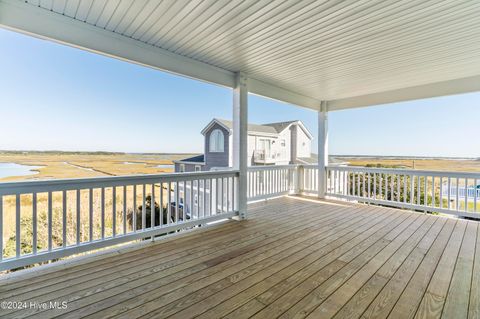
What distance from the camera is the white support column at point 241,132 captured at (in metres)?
4.21

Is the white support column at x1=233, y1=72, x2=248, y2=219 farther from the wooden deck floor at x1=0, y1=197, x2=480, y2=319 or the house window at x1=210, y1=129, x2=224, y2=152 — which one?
the wooden deck floor at x1=0, y1=197, x2=480, y2=319

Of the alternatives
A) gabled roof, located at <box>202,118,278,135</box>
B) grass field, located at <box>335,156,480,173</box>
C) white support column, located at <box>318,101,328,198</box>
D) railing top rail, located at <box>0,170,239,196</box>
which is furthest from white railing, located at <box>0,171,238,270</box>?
grass field, located at <box>335,156,480,173</box>

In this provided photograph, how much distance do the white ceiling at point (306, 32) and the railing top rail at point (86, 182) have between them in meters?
1.82

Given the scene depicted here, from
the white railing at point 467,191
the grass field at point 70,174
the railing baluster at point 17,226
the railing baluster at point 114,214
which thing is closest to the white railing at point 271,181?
the grass field at point 70,174

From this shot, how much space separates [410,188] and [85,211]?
650cm

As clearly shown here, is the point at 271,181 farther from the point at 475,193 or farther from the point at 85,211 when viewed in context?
the point at 85,211

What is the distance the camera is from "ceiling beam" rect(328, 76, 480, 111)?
4.25 m

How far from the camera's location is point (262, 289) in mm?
1999

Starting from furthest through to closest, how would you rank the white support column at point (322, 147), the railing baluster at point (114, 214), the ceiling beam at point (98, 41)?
the white support column at point (322, 147) → the railing baluster at point (114, 214) → the ceiling beam at point (98, 41)

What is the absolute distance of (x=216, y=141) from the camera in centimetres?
507

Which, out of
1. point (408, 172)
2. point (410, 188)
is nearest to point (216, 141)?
point (408, 172)

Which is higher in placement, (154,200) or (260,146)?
(260,146)

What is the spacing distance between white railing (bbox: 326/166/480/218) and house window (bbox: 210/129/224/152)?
3376 millimetres

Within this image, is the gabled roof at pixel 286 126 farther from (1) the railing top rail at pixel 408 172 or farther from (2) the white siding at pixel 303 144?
(1) the railing top rail at pixel 408 172
